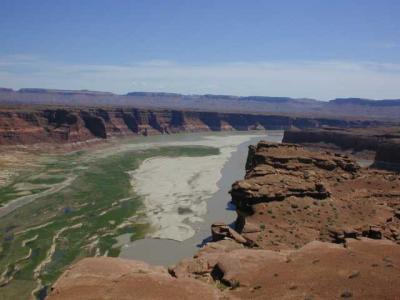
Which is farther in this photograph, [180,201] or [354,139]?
[354,139]

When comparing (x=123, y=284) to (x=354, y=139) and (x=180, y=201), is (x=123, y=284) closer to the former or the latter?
(x=180, y=201)

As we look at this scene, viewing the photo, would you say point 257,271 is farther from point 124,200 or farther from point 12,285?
point 124,200

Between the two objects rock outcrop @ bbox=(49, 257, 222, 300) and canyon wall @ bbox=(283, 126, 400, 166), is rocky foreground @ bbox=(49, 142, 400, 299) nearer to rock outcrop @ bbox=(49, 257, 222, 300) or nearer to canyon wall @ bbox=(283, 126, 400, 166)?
rock outcrop @ bbox=(49, 257, 222, 300)

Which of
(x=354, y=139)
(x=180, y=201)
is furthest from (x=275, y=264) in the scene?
(x=354, y=139)

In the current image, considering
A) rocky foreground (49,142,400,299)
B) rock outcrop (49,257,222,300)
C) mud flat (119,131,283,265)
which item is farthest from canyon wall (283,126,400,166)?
rock outcrop (49,257,222,300)

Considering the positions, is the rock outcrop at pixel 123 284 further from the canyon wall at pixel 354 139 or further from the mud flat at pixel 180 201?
the canyon wall at pixel 354 139

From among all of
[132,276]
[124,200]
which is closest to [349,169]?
[124,200]
